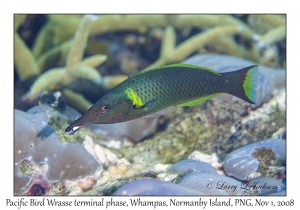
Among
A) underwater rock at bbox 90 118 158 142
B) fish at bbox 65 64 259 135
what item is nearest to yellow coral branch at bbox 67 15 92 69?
underwater rock at bbox 90 118 158 142

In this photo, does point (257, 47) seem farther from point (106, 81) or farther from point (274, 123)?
point (106, 81)

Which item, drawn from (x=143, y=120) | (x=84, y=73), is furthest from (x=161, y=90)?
(x=84, y=73)

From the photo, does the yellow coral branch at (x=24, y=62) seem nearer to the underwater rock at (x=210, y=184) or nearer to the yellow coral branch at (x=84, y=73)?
the yellow coral branch at (x=84, y=73)

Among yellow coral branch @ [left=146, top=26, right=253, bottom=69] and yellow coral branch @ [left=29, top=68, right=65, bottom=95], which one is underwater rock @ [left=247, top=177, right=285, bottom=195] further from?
yellow coral branch @ [left=29, top=68, right=65, bottom=95]

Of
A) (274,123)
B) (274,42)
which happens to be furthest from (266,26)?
(274,123)

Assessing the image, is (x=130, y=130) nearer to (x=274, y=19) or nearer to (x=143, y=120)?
(x=143, y=120)

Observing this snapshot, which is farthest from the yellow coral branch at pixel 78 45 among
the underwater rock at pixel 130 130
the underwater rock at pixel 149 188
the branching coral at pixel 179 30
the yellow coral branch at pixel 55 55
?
the underwater rock at pixel 149 188
